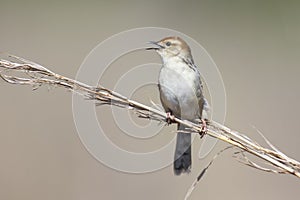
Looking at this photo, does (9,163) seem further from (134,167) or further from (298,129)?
(298,129)

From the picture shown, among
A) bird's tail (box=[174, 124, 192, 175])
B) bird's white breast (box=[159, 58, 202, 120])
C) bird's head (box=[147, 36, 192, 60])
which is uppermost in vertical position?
bird's head (box=[147, 36, 192, 60])

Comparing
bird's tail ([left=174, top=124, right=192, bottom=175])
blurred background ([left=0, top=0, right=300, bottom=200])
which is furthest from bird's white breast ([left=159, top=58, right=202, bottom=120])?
blurred background ([left=0, top=0, right=300, bottom=200])

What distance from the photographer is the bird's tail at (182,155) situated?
1759mm

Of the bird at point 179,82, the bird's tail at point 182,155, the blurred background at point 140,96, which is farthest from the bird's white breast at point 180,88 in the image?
the blurred background at point 140,96

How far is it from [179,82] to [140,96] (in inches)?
23.8

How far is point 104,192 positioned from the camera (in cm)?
240

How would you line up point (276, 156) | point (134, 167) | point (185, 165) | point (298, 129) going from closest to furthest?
point (276, 156) < point (185, 165) < point (134, 167) < point (298, 129)

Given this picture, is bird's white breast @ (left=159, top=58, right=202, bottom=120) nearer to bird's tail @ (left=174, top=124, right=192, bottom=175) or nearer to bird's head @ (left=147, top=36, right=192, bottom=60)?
bird's head @ (left=147, top=36, right=192, bottom=60)

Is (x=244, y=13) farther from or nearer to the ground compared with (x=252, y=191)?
farther from the ground

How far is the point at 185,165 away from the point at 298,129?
3.61 feet

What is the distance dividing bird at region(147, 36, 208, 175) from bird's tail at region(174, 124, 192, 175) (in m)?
0.01

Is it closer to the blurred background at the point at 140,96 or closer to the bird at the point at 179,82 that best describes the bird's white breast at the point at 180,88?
the bird at the point at 179,82

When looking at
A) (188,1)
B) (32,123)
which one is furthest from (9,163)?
(188,1)

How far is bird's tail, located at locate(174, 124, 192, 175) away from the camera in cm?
176
